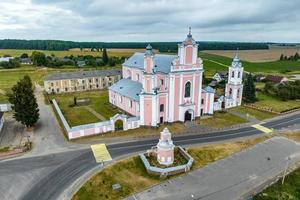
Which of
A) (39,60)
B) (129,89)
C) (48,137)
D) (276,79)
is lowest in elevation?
(48,137)

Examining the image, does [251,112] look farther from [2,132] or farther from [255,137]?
[2,132]

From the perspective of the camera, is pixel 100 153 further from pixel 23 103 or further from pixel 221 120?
pixel 221 120

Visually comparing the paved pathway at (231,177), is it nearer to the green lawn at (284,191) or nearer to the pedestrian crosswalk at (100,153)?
the green lawn at (284,191)

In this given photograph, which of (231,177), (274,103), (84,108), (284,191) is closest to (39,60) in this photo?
(84,108)

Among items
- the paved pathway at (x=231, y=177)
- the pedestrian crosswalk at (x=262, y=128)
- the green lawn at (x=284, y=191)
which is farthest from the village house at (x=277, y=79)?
the green lawn at (x=284, y=191)

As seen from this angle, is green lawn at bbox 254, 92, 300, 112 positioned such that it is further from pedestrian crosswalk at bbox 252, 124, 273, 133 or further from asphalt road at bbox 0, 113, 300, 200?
asphalt road at bbox 0, 113, 300, 200

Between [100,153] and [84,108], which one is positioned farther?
[84,108]

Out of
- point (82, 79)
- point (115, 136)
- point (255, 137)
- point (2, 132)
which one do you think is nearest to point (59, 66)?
point (82, 79)
